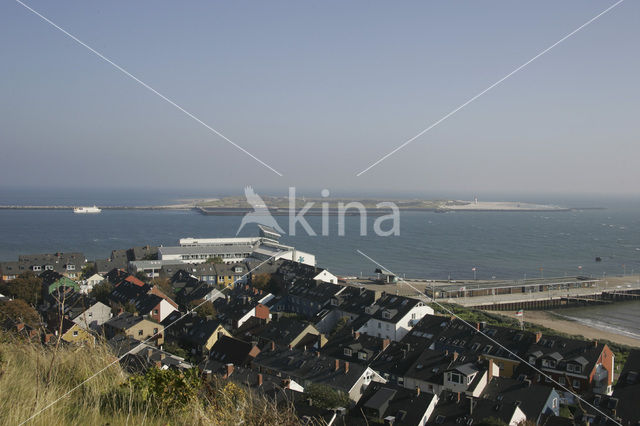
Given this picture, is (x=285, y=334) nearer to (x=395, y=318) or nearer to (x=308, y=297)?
(x=395, y=318)

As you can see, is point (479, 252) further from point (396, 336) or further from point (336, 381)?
point (336, 381)

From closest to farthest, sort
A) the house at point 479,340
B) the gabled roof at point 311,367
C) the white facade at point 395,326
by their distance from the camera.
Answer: the gabled roof at point 311,367, the house at point 479,340, the white facade at point 395,326

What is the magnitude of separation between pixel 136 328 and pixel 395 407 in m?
9.65

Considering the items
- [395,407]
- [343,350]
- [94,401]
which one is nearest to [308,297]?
[343,350]

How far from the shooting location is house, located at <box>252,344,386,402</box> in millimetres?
11469

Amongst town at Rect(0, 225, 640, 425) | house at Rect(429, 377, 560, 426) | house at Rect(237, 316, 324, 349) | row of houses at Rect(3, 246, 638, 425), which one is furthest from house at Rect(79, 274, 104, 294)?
house at Rect(429, 377, 560, 426)

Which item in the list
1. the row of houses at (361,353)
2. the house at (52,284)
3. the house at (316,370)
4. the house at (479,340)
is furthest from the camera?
Result: the house at (52,284)

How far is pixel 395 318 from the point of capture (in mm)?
16641

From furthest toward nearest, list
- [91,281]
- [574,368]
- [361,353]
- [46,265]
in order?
1. [46,265]
2. [91,281]
3. [361,353]
4. [574,368]

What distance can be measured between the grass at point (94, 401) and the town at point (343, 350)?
75 centimetres

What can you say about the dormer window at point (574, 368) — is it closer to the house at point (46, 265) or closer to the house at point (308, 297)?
the house at point (308, 297)

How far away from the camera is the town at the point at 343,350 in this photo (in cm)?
952

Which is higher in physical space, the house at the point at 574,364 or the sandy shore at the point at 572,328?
the house at the point at 574,364

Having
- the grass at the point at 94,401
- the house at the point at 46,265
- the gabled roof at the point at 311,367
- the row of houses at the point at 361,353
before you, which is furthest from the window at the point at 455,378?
the house at the point at 46,265
